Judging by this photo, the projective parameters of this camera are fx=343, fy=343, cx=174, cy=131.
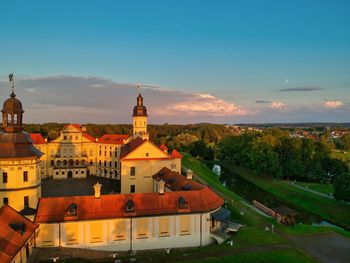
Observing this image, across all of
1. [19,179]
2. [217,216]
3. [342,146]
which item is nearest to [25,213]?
[19,179]

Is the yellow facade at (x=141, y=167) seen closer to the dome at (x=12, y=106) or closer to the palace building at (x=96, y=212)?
the palace building at (x=96, y=212)

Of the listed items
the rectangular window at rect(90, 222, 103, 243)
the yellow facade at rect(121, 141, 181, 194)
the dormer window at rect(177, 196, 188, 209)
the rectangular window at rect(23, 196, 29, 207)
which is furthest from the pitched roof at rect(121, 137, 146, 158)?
the rectangular window at rect(90, 222, 103, 243)

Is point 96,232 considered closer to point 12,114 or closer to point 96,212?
point 96,212

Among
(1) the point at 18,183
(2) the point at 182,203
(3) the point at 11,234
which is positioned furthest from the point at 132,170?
(3) the point at 11,234

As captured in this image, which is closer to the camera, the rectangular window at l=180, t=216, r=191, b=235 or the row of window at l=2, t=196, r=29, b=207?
the row of window at l=2, t=196, r=29, b=207

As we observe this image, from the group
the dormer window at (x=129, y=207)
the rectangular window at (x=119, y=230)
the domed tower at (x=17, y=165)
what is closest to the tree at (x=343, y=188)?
the dormer window at (x=129, y=207)

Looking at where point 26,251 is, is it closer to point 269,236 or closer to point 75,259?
point 75,259

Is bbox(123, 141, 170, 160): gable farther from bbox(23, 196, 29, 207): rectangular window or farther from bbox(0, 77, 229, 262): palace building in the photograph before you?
bbox(23, 196, 29, 207): rectangular window
